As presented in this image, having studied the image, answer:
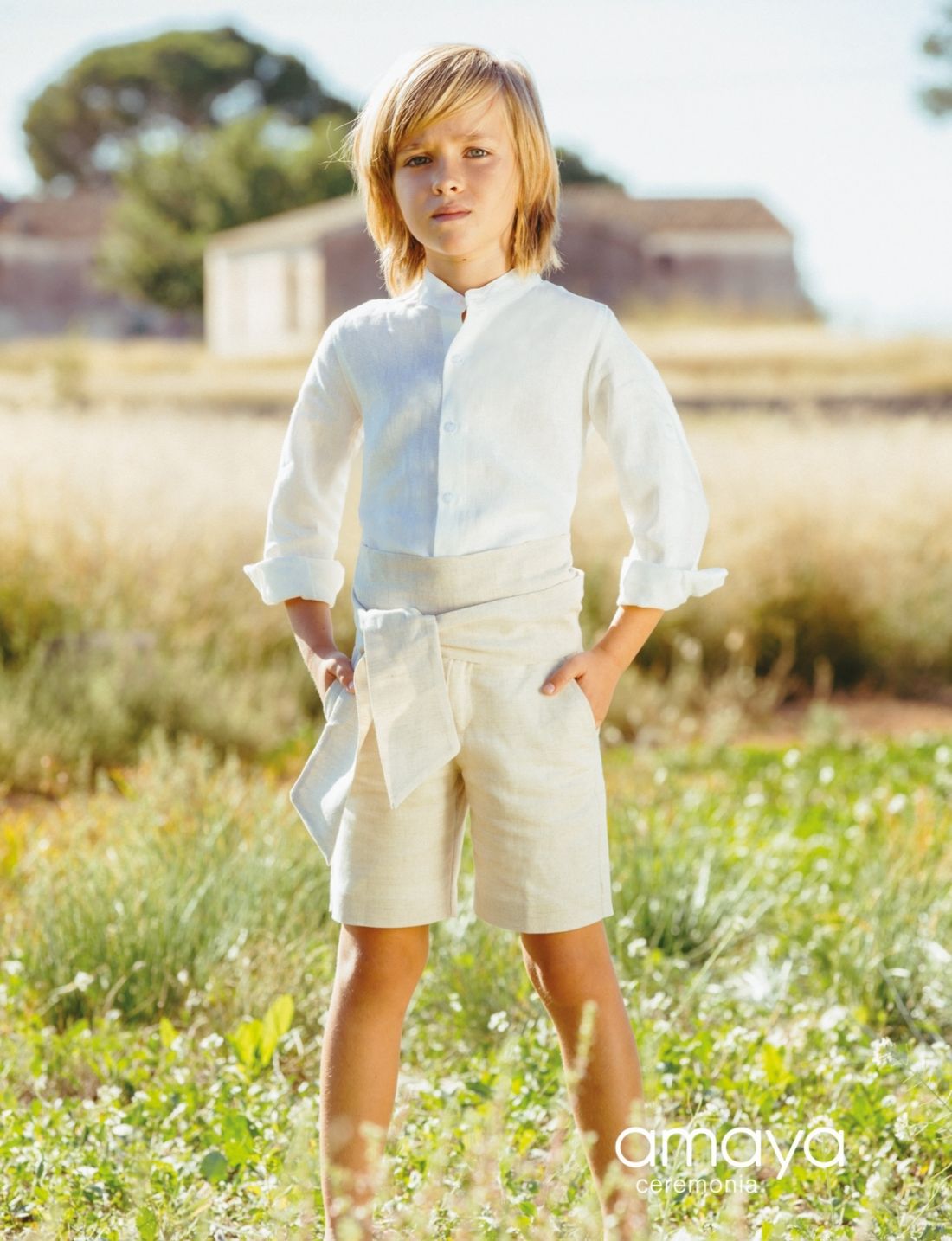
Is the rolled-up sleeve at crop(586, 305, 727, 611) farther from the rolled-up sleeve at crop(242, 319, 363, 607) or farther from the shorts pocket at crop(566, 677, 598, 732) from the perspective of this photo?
the rolled-up sleeve at crop(242, 319, 363, 607)

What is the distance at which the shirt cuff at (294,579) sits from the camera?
2.05 meters

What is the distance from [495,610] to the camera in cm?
184

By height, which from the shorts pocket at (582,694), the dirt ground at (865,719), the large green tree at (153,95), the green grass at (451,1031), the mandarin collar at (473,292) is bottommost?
the dirt ground at (865,719)

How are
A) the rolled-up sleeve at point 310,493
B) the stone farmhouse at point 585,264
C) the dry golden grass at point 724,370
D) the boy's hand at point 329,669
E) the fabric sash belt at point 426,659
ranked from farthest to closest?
the stone farmhouse at point 585,264 → the dry golden grass at point 724,370 → the rolled-up sleeve at point 310,493 → the boy's hand at point 329,669 → the fabric sash belt at point 426,659

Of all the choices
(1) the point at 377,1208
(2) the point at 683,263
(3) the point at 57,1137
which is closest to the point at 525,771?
(1) the point at 377,1208

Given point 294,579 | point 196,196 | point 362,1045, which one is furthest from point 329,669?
point 196,196

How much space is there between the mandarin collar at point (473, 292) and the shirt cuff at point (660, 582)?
15.5 inches

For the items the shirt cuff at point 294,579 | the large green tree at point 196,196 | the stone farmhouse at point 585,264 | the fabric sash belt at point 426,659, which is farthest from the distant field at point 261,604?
the large green tree at point 196,196

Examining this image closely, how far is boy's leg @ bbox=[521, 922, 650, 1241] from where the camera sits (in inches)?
73.5

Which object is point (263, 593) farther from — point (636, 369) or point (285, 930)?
point (285, 930)

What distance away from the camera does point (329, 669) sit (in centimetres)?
198

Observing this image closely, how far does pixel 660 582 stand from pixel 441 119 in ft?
2.17

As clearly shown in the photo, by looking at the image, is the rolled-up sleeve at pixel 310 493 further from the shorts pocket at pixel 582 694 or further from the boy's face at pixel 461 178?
the shorts pocket at pixel 582 694

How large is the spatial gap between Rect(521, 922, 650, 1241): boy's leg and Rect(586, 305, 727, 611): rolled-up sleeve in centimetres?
46
